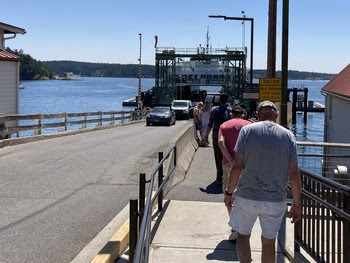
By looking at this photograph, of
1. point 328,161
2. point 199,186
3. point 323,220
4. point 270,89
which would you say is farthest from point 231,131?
point 270,89

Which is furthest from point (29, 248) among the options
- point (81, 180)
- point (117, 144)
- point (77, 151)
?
point (117, 144)

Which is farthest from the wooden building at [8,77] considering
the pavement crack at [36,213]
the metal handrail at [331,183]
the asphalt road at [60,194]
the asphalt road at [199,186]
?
the metal handrail at [331,183]

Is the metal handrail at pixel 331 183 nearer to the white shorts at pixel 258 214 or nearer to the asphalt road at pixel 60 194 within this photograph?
the white shorts at pixel 258 214

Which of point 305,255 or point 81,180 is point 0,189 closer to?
point 81,180

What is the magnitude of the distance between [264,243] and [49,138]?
15853 mm

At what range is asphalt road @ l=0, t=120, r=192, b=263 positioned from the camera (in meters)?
6.19

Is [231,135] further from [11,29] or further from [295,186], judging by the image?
[11,29]

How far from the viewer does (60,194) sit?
29.5 feet

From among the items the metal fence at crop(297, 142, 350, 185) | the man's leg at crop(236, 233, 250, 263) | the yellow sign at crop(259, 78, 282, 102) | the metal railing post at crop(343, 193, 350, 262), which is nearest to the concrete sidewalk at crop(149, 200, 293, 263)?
the man's leg at crop(236, 233, 250, 263)

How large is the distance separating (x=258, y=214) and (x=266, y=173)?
1.30 ft

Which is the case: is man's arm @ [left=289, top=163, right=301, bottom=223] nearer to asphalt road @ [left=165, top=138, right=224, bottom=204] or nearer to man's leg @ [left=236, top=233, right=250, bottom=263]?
man's leg @ [left=236, top=233, right=250, bottom=263]

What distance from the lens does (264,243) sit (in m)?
4.61

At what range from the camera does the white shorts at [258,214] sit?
4434 mm

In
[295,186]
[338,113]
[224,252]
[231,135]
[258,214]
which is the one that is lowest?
[224,252]
